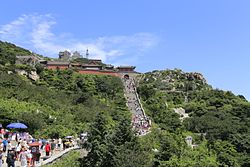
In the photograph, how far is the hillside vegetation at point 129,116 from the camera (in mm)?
19062

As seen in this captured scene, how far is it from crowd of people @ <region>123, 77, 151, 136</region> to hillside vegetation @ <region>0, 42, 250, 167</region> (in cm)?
93

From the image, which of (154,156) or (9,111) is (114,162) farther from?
(9,111)

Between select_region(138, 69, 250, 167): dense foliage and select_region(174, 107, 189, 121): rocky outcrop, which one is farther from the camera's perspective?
select_region(174, 107, 189, 121): rocky outcrop

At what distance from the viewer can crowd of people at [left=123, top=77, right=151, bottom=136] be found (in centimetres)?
4071

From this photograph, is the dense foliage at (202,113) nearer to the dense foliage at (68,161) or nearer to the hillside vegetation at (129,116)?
the hillside vegetation at (129,116)

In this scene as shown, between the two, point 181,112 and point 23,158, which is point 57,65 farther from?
point 23,158

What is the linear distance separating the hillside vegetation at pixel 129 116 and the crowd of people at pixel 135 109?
0.93 m

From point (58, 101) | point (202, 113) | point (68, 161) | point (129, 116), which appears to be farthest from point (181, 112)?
point (68, 161)

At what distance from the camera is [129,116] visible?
45156mm

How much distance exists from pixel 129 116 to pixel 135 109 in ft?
24.2

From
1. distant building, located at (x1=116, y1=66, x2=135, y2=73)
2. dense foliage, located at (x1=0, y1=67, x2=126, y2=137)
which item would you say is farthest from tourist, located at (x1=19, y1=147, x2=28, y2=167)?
distant building, located at (x1=116, y1=66, x2=135, y2=73)

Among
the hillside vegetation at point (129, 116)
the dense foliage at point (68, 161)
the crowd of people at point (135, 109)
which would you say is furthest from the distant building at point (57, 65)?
the dense foliage at point (68, 161)

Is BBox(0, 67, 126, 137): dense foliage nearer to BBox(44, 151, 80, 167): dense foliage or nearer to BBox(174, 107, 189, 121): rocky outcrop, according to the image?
BBox(174, 107, 189, 121): rocky outcrop

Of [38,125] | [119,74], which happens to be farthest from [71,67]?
A: [38,125]
